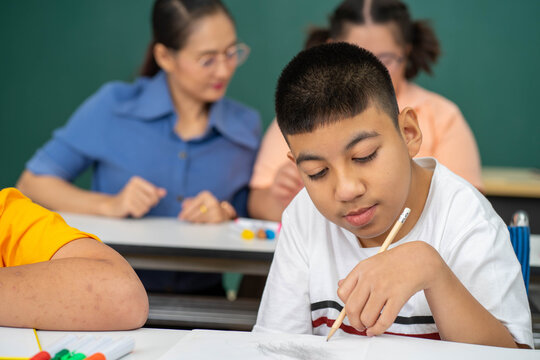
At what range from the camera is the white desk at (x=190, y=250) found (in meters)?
1.66

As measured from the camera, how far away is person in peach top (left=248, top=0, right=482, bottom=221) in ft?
7.03

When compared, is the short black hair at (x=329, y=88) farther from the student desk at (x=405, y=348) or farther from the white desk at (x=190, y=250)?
the white desk at (x=190, y=250)

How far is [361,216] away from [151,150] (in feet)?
4.72

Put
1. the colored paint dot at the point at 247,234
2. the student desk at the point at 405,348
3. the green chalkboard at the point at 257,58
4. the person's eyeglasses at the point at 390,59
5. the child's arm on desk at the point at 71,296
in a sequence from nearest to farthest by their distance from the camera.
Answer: the student desk at the point at 405,348 < the child's arm on desk at the point at 71,296 < the colored paint dot at the point at 247,234 < the person's eyeglasses at the point at 390,59 < the green chalkboard at the point at 257,58

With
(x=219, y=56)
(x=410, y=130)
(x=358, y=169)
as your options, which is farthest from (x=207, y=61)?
(x=358, y=169)

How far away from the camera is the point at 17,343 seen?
2.75ft

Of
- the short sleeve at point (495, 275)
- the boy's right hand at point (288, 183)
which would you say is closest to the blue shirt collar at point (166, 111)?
the boy's right hand at point (288, 183)

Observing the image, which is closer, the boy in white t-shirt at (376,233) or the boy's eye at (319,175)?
the boy in white t-shirt at (376,233)

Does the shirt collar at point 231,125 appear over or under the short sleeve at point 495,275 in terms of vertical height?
under

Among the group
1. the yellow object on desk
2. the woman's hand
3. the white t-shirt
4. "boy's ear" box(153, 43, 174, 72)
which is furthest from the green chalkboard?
the white t-shirt

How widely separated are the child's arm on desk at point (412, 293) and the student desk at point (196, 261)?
785 mm

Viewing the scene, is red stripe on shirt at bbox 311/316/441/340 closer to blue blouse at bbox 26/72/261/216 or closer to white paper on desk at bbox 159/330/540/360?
white paper on desk at bbox 159/330/540/360

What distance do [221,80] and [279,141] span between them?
289 millimetres

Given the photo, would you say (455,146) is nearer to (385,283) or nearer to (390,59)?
(390,59)
